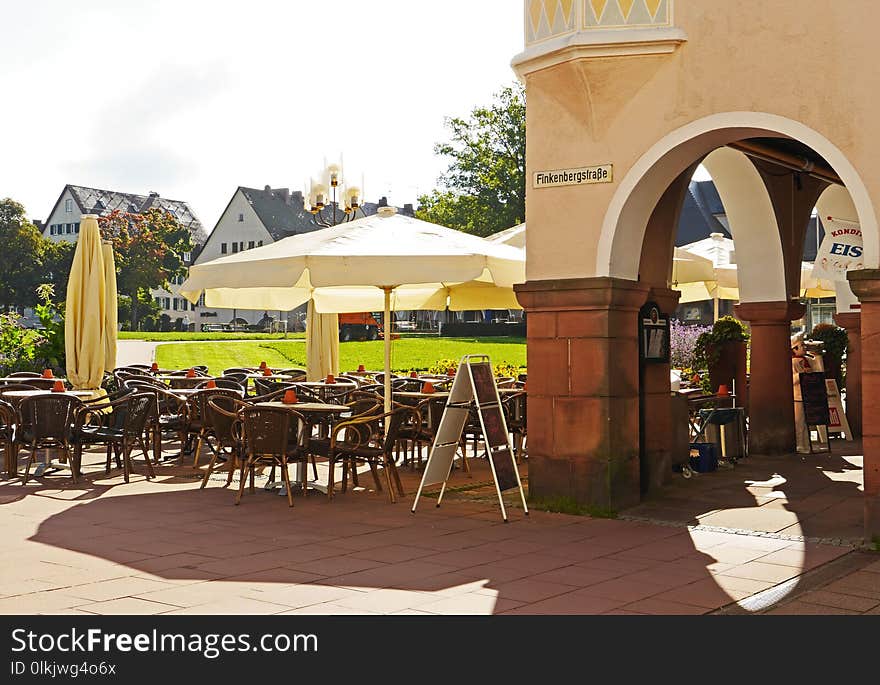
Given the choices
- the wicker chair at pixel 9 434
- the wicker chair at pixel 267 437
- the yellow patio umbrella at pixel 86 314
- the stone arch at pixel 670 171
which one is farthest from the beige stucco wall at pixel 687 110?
the yellow patio umbrella at pixel 86 314

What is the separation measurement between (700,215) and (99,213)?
158ft

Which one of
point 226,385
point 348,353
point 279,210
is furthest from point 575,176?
point 279,210

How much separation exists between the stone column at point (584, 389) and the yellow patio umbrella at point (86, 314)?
6.21 metres

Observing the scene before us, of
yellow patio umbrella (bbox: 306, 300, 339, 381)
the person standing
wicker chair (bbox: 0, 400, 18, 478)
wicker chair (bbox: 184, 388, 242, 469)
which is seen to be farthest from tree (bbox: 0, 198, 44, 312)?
wicker chair (bbox: 0, 400, 18, 478)

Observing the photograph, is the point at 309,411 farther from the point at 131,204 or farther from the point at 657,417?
the point at 131,204

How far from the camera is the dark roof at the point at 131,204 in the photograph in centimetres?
8600

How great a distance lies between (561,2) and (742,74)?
1.59m

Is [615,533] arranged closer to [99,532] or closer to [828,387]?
[99,532]

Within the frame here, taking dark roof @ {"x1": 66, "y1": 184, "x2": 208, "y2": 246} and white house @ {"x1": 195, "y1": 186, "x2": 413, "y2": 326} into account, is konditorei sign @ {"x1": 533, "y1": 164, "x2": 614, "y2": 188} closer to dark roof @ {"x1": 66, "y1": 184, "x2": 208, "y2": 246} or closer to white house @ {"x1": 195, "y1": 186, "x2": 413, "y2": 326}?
white house @ {"x1": 195, "y1": 186, "x2": 413, "y2": 326}

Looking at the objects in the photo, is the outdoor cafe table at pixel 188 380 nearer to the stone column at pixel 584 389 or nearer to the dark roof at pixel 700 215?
the stone column at pixel 584 389

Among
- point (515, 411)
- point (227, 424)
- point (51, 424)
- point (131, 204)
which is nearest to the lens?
point (227, 424)

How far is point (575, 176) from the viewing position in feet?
30.0

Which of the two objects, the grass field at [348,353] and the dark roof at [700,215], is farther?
the dark roof at [700,215]
